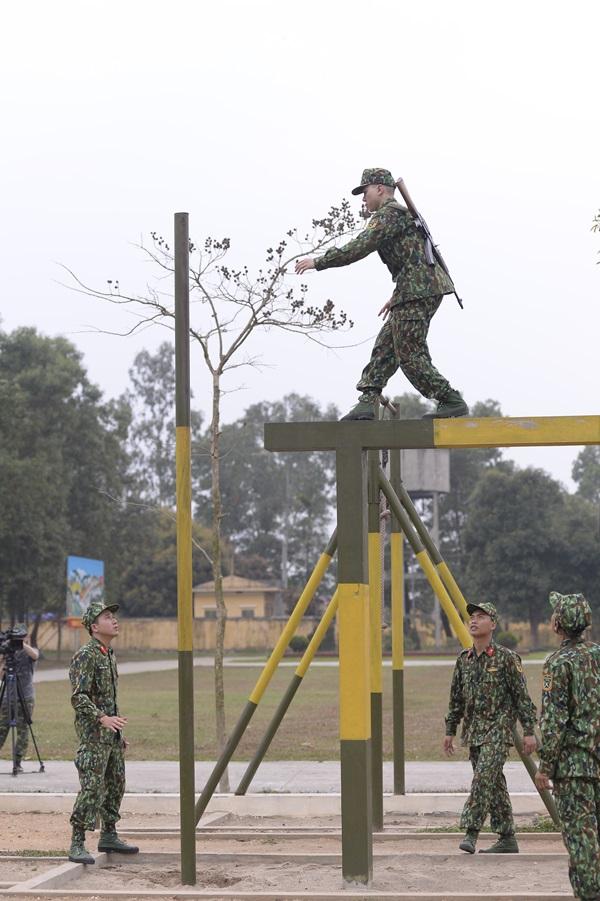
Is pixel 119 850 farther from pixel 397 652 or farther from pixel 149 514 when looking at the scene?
pixel 149 514

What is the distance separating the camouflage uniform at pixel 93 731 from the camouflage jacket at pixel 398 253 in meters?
3.13

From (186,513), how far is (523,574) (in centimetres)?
5993

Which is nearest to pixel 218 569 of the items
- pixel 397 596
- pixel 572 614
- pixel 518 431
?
pixel 397 596

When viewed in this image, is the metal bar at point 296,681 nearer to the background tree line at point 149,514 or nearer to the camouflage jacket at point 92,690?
the camouflage jacket at point 92,690

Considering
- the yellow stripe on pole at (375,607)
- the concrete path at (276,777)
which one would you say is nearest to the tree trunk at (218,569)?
the concrete path at (276,777)

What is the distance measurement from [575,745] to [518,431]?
2.00 metres

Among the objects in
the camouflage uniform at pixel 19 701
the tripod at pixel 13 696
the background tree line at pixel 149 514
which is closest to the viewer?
the tripod at pixel 13 696

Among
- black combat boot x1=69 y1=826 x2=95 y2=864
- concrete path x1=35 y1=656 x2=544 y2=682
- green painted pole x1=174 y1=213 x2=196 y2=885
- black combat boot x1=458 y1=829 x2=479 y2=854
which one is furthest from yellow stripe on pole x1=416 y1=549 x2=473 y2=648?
concrete path x1=35 y1=656 x2=544 y2=682

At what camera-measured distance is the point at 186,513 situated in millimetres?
8969

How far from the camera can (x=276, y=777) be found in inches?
636

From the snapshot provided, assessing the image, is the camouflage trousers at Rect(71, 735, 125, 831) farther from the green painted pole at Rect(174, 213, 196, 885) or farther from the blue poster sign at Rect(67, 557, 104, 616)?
the blue poster sign at Rect(67, 557, 104, 616)

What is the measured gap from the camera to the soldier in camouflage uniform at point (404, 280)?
9.02 m

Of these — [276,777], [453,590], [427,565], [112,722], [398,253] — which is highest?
[398,253]

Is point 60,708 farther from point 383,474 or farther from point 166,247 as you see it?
point 383,474
